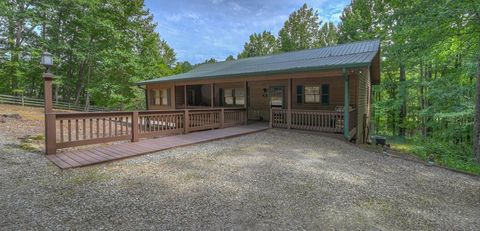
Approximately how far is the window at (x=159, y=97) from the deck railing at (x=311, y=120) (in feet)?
30.1

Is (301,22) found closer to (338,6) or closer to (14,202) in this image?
(338,6)

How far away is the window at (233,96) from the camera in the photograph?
13.5m

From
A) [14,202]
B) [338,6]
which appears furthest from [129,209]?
[338,6]

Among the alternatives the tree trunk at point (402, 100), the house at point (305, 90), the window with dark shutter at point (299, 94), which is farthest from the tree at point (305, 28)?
the window with dark shutter at point (299, 94)

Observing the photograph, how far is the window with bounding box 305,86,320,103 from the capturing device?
11.0m

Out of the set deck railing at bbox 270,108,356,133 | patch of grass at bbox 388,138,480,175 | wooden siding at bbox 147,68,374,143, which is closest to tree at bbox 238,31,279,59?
wooden siding at bbox 147,68,374,143

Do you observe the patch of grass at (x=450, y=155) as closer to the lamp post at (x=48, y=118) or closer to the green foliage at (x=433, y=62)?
the green foliage at (x=433, y=62)

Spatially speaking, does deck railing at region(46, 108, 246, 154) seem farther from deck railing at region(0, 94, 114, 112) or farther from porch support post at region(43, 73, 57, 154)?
deck railing at region(0, 94, 114, 112)

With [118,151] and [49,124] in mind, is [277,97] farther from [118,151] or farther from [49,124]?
[49,124]

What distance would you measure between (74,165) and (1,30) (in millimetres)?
20498

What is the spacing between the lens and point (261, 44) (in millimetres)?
34969

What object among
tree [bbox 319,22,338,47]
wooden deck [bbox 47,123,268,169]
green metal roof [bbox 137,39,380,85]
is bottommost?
wooden deck [bbox 47,123,268,169]

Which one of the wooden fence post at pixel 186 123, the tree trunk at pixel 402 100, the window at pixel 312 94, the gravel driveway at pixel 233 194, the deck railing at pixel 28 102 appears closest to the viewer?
the gravel driveway at pixel 233 194

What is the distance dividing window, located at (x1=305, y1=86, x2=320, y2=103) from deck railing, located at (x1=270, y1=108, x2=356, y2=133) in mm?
1787
